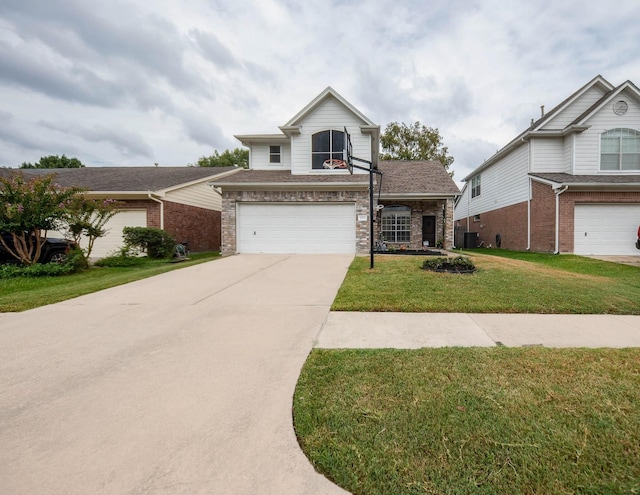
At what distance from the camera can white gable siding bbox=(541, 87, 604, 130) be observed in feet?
46.1

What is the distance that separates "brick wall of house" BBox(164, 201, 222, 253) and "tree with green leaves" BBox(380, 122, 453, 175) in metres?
18.8

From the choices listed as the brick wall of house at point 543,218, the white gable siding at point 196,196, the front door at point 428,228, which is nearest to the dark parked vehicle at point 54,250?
the white gable siding at point 196,196

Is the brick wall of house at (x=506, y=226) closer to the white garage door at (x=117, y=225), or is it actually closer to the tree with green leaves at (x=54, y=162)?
the white garage door at (x=117, y=225)

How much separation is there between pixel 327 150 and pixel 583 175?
11585mm

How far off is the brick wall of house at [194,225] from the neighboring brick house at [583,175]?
16784 millimetres

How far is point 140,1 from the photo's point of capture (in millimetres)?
8516

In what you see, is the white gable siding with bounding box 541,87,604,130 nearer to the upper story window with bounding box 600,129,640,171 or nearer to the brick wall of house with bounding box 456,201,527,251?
the upper story window with bounding box 600,129,640,171

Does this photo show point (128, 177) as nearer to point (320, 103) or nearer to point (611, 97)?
point (320, 103)

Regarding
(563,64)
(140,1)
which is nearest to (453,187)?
(563,64)

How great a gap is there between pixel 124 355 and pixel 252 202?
10130mm

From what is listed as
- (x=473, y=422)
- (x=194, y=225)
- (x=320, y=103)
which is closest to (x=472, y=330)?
(x=473, y=422)

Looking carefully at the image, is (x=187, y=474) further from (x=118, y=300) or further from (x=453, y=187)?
(x=453, y=187)

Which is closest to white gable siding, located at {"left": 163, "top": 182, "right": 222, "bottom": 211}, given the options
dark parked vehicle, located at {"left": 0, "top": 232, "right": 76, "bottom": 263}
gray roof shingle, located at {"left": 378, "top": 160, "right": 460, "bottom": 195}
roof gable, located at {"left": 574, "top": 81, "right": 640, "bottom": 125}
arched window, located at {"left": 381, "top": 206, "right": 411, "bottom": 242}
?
dark parked vehicle, located at {"left": 0, "top": 232, "right": 76, "bottom": 263}

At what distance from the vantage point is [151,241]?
11656 mm
